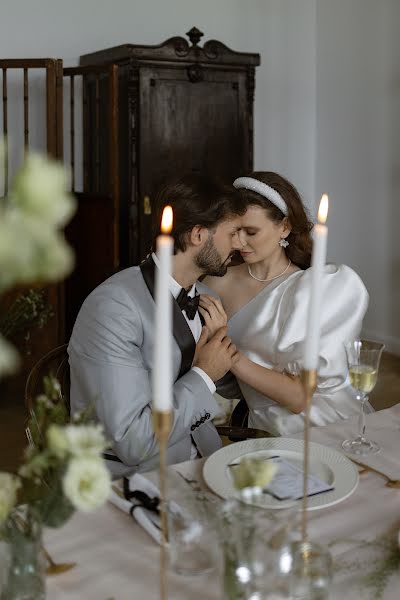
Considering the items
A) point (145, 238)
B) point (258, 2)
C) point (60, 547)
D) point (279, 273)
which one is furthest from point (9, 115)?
point (60, 547)

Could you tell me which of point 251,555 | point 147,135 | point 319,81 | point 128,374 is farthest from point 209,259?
point 319,81

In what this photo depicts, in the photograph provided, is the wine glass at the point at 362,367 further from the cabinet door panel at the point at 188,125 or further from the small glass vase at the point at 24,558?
the cabinet door panel at the point at 188,125

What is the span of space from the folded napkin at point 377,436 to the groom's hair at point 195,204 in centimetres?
61

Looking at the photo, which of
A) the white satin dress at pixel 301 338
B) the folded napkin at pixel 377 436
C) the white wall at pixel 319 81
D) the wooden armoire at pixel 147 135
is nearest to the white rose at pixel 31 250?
the folded napkin at pixel 377 436

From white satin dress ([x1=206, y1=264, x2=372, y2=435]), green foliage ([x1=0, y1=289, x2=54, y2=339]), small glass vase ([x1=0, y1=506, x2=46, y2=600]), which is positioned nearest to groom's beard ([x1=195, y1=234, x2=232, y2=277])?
white satin dress ([x1=206, y1=264, x2=372, y2=435])

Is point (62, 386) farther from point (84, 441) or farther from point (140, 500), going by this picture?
point (84, 441)

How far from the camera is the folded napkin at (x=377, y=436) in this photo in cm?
166

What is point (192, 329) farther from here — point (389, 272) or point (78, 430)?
A: point (389, 272)

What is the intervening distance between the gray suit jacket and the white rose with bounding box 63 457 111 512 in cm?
94

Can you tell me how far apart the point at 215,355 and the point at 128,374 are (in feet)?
0.92

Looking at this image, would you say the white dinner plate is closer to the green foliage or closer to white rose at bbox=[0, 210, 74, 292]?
the green foliage

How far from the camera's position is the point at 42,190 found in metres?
0.68

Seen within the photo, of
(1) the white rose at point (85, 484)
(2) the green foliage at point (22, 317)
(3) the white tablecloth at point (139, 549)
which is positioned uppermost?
(2) the green foliage at point (22, 317)

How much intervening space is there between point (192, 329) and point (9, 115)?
3.12 meters
